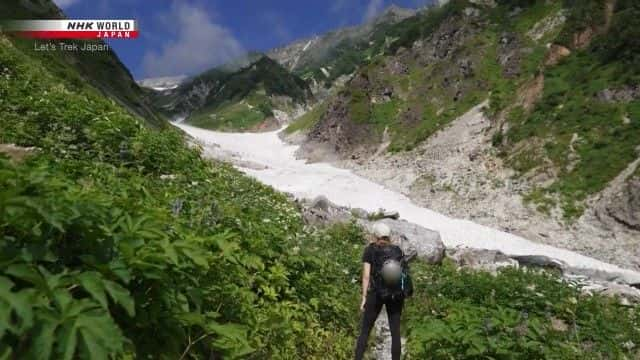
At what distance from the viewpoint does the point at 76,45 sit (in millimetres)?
47469

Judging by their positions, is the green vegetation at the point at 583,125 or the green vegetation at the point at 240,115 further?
the green vegetation at the point at 240,115

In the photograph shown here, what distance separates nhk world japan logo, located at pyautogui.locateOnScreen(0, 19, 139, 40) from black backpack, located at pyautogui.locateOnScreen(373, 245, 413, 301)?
A: 103ft

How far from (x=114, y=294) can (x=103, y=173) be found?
6462 mm

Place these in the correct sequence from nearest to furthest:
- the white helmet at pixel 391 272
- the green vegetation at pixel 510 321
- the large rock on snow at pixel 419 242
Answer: the green vegetation at pixel 510 321
the white helmet at pixel 391 272
the large rock on snow at pixel 419 242

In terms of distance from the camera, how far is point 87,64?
4744 cm

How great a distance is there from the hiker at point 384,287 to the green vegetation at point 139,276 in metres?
0.78

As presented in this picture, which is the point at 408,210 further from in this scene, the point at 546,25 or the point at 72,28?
the point at 546,25

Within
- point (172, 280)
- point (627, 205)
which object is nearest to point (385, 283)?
point (172, 280)

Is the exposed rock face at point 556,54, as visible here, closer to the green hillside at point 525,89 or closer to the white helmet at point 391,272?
the green hillside at point 525,89

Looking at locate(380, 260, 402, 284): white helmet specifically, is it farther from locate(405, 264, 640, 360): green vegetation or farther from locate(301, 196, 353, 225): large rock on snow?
locate(301, 196, 353, 225): large rock on snow

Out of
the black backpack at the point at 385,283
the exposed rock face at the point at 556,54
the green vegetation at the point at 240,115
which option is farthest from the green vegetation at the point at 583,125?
the green vegetation at the point at 240,115

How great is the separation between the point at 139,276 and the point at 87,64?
49645 mm

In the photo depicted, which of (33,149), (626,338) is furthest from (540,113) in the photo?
(33,149)

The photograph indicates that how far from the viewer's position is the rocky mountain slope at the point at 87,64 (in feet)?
108
